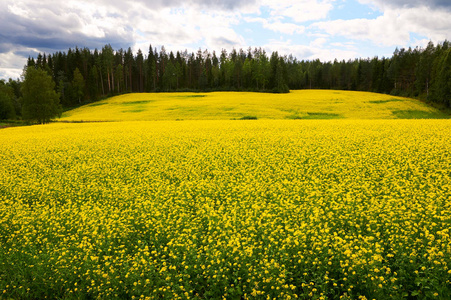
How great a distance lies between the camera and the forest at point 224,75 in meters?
68.0

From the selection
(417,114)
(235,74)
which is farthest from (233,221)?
(235,74)

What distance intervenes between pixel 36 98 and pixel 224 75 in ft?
225

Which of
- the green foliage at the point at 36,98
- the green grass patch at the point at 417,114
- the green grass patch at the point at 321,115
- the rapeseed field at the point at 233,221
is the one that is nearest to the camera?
the rapeseed field at the point at 233,221

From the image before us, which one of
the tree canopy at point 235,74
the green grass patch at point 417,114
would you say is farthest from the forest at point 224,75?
the green grass patch at point 417,114

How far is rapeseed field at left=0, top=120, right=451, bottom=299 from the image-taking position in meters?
5.18

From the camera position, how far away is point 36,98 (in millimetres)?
43625

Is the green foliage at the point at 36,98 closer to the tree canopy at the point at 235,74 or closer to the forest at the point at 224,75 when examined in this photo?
the forest at the point at 224,75

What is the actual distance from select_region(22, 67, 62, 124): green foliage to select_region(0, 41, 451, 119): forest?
72.5 ft

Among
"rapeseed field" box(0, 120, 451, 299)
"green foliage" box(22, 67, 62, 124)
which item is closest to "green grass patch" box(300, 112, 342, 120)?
"rapeseed field" box(0, 120, 451, 299)

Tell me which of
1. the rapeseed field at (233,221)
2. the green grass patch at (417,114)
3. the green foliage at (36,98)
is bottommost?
the rapeseed field at (233,221)

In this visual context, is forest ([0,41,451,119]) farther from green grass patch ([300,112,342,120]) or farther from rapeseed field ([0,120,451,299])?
rapeseed field ([0,120,451,299])

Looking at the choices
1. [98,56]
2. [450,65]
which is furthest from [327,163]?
[98,56]

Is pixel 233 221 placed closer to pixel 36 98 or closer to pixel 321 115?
pixel 321 115

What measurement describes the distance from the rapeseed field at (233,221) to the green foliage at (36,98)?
31470 mm
